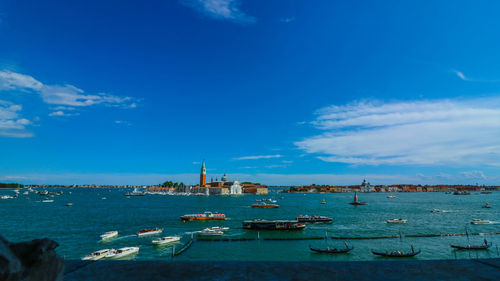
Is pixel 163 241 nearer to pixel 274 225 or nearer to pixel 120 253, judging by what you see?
pixel 120 253

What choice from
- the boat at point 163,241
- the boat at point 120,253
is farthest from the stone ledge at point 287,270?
the boat at point 163,241

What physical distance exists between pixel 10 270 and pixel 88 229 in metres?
38.4

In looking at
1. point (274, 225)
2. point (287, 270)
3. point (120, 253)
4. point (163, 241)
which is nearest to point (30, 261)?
point (287, 270)

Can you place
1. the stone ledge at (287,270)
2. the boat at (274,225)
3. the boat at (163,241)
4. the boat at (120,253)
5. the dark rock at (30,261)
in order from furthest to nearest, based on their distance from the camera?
the boat at (274,225)
the boat at (163,241)
the boat at (120,253)
the stone ledge at (287,270)
the dark rock at (30,261)

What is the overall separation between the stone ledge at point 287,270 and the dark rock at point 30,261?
38.3 inches

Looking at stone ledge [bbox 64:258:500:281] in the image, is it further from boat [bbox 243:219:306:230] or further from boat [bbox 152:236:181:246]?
boat [bbox 243:219:306:230]

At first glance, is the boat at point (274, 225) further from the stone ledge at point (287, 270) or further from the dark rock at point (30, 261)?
the dark rock at point (30, 261)

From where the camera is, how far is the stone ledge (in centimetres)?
204

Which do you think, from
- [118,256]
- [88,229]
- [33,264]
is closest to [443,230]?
[118,256]

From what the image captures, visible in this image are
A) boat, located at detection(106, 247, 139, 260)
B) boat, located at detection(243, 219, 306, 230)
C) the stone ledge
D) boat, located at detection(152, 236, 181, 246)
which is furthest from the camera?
boat, located at detection(243, 219, 306, 230)

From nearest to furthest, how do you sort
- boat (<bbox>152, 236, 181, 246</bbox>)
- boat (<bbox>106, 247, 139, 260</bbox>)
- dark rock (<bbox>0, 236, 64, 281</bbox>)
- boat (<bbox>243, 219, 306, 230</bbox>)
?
dark rock (<bbox>0, 236, 64, 281</bbox>) < boat (<bbox>106, 247, 139, 260</bbox>) < boat (<bbox>152, 236, 181, 246</bbox>) < boat (<bbox>243, 219, 306, 230</bbox>)

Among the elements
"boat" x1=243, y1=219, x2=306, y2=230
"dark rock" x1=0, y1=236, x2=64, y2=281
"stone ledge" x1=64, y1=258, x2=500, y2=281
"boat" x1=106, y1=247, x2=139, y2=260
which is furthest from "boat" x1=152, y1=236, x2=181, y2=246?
"dark rock" x1=0, y1=236, x2=64, y2=281

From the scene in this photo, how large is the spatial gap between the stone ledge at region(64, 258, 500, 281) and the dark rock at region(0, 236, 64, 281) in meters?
0.97

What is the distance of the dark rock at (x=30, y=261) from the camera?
968 mm
